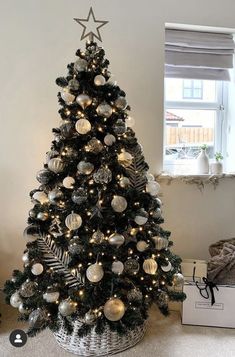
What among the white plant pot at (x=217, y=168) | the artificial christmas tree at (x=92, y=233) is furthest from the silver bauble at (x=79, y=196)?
the white plant pot at (x=217, y=168)

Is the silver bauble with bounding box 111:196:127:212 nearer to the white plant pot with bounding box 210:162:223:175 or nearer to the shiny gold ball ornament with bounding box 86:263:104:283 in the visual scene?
→ the shiny gold ball ornament with bounding box 86:263:104:283

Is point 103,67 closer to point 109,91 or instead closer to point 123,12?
point 109,91

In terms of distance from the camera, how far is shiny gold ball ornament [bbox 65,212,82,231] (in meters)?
1.38

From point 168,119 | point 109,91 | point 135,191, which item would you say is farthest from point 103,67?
point 168,119

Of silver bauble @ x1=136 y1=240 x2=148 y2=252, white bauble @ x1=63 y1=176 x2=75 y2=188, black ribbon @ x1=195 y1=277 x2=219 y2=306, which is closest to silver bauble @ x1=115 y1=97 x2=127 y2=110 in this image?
white bauble @ x1=63 y1=176 x2=75 y2=188

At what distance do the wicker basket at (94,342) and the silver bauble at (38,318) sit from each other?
13cm

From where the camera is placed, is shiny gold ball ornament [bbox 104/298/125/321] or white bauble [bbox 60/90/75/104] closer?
shiny gold ball ornament [bbox 104/298/125/321]

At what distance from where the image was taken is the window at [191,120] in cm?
235

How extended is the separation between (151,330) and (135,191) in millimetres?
875

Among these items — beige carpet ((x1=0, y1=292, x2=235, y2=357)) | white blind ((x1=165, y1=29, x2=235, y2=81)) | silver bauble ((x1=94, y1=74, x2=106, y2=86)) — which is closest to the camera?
silver bauble ((x1=94, y1=74, x2=106, y2=86))

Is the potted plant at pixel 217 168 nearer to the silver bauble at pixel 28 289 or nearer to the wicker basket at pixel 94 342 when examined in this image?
the wicker basket at pixel 94 342

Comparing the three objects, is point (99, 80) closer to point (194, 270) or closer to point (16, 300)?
point (16, 300)

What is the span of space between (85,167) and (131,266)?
0.53 metres

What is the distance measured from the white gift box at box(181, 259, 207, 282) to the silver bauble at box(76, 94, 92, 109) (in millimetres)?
1211
